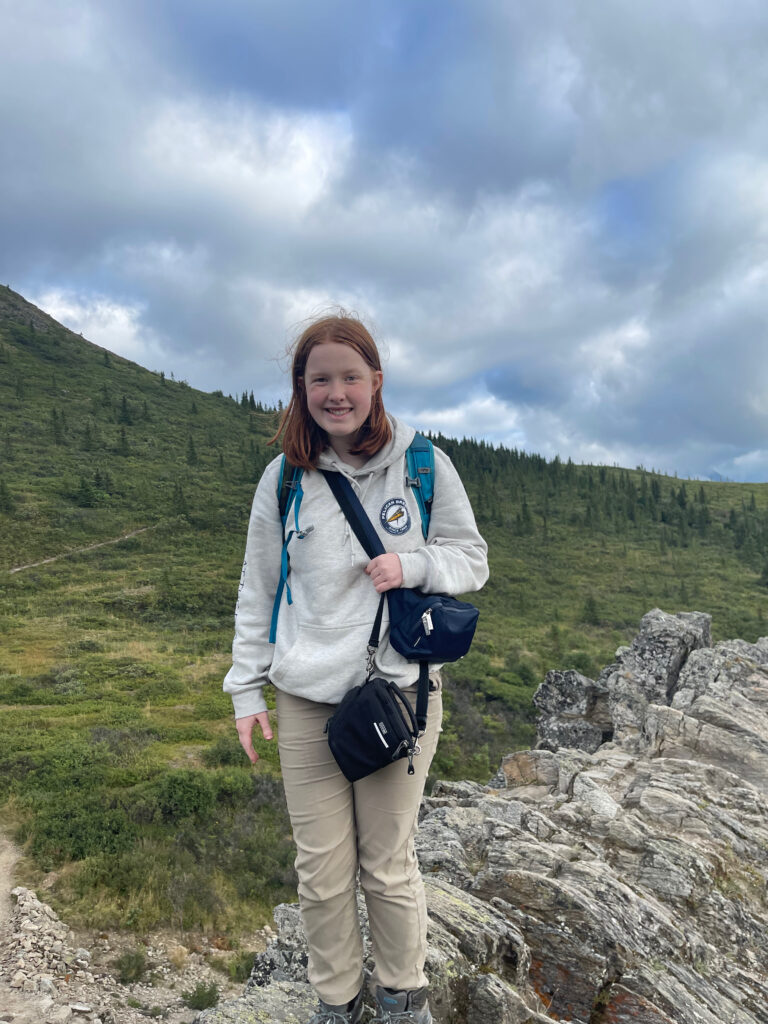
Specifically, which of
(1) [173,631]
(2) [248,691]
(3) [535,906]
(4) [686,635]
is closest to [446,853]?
(3) [535,906]

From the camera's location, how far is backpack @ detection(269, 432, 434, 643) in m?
2.37

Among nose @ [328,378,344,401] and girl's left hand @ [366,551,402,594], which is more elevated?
nose @ [328,378,344,401]

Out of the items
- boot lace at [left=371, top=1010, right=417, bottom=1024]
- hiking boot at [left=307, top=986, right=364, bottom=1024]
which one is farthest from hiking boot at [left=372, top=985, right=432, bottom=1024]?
hiking boot at [left=307, top=986, right=364, bottom=1024]

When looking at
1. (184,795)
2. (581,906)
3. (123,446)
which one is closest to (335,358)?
(581,906)

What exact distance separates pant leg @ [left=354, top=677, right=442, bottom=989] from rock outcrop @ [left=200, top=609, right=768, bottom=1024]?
3.16ft

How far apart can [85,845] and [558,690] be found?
31.3ft

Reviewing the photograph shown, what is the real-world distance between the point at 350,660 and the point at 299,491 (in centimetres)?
73

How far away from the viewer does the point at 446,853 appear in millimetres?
4812

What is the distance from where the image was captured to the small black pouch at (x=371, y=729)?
202 centimetres

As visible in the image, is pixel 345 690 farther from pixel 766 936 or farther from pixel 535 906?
pixel 766 936

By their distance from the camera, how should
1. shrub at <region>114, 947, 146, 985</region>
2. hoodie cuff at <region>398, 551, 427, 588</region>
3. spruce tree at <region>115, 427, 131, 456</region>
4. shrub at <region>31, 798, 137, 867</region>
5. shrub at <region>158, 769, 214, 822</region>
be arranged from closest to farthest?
hoodie cuff at <region>398, 551, 427, 588</region> < shrub at <region>114, 947, 146, 985</region> < shrub at <region>31, 798, 137, 867</region> < shrub at <region>158, 769, 214, 822</region> < spruce tree at <region>115, 427, 131, 456</region>

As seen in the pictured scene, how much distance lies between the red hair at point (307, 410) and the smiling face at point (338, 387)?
0.04 m

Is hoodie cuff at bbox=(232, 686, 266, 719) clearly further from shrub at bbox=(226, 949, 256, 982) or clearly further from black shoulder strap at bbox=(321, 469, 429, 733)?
shrub at bbox=(226, 949, 256, 982)

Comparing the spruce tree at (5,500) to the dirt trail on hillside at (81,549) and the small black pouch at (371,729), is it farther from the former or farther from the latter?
the small black pouch at (371,729)
